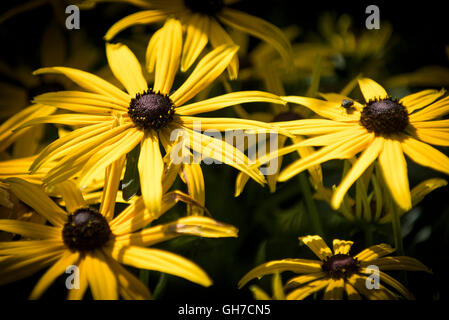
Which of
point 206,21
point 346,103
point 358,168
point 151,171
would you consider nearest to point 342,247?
point 358,168

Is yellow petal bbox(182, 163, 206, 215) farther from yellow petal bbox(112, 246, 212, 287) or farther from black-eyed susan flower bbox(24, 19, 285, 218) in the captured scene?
yellow petal bbox(112, 246, 212, 287)

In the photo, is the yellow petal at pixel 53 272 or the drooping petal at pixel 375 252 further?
the drooping petal at pixel 375 252

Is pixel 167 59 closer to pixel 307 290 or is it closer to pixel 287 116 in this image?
pixel 287 116

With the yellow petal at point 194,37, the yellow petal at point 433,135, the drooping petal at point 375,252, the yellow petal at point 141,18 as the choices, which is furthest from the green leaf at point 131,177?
the yellow petal at point 433,135

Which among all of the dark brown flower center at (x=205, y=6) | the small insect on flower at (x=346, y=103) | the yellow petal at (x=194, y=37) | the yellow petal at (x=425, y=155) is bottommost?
the yellow petal at (x=425, y=155)

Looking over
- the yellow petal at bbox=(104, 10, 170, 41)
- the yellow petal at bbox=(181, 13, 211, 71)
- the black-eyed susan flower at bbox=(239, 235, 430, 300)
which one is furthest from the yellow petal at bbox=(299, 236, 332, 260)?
the yellow petal at bbox=(104, 10, 170, 41)

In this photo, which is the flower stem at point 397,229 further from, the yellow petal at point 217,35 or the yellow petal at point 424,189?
the yellow petal at point 217,35
